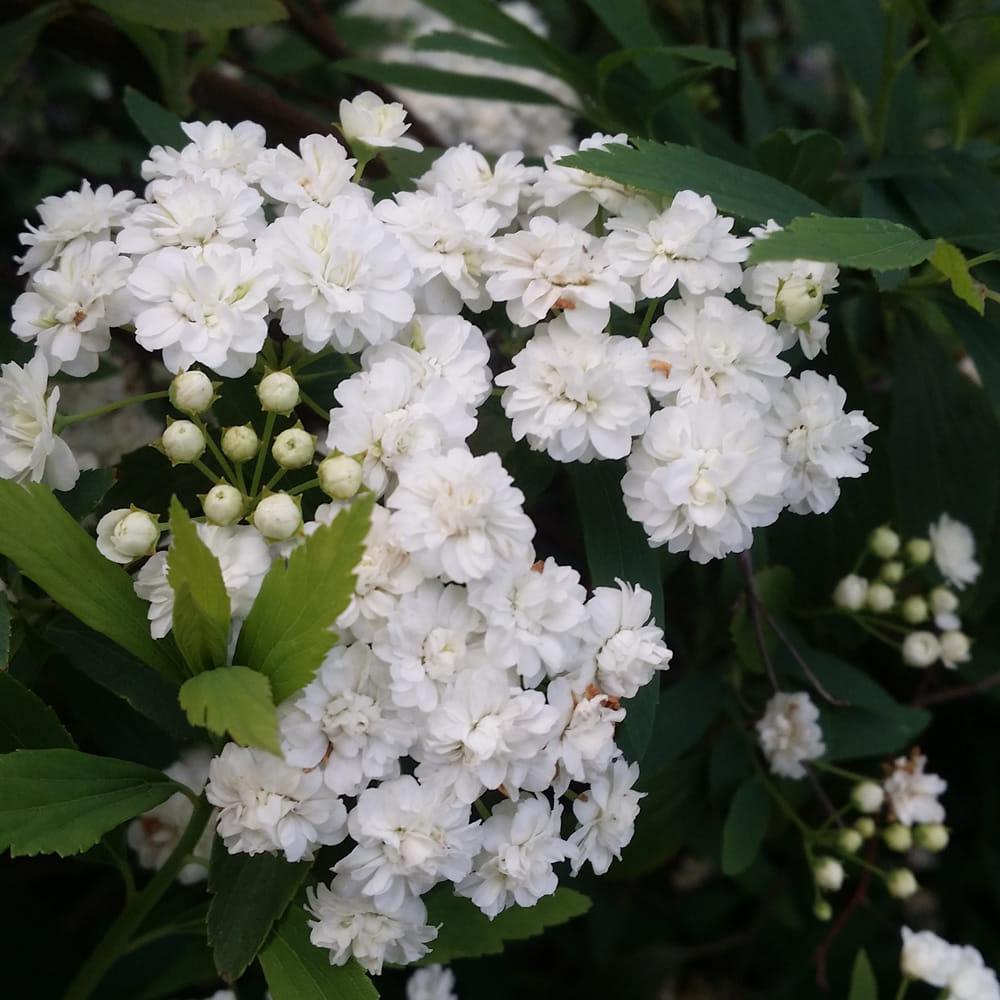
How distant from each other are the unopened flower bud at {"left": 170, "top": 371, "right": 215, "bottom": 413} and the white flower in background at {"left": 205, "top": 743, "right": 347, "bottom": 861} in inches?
12.1

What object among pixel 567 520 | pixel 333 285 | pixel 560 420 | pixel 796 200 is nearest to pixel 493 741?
pixel 560 420

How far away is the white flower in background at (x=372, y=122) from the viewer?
3.82 ft

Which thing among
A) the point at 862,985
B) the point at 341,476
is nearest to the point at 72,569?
the point at 341,476

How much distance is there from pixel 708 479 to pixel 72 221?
720 mm

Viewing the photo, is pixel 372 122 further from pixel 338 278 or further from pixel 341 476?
pixel 341 476

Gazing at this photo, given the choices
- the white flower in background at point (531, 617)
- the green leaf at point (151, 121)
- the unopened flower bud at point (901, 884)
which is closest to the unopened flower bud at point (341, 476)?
the white flower in background at point (531, 617)

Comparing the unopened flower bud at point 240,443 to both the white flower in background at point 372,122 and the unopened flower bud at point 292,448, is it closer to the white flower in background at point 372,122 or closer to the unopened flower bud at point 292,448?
the unopened flower bud at point 292,448

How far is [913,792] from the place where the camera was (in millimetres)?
1566

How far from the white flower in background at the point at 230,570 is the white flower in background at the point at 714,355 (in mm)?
402

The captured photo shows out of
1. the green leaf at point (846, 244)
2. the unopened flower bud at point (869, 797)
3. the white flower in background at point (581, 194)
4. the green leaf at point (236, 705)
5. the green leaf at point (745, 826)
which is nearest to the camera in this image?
the green leaf at point (236, 705)

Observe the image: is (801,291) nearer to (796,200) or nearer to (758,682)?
(796,200)

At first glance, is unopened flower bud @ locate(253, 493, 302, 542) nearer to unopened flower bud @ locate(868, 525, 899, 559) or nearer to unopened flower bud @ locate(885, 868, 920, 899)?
unopened flower bud @ locate(868, 525, 899, 559)

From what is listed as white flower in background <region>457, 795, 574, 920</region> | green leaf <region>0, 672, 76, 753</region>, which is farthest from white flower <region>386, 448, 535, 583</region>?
green leaf <region>0, 672, 76, 753</region>

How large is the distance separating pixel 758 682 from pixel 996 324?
646mm
